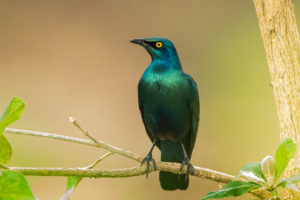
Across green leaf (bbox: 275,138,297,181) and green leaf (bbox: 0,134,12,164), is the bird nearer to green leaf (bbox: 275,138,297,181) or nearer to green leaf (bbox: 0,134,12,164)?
green leaf (bbox: 275,138,297,181)

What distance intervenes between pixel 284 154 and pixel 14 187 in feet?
1.97

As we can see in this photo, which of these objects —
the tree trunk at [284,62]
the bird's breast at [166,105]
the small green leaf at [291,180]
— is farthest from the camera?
the bird's breast at [166,105]

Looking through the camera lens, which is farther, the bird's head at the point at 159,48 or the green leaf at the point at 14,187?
the bird's head at the point at 159,48

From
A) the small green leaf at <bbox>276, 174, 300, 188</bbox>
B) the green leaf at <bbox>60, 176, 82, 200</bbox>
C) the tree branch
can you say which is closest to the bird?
the tree branch

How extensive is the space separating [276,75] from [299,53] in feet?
0.40

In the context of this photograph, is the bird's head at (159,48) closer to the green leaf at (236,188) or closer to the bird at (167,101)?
the bird at (167,101)

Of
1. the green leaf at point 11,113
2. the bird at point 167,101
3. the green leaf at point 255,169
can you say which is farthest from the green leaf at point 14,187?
the bird at point 167,101

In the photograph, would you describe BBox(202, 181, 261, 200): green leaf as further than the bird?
No

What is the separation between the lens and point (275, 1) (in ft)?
4.25

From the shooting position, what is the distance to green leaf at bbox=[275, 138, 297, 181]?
86 cm

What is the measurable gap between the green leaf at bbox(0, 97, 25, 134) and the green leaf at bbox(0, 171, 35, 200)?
0.36ft

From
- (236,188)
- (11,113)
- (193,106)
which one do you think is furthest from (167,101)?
(11,113)

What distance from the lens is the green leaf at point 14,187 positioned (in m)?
0.64

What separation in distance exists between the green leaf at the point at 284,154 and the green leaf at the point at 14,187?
0.57 m
